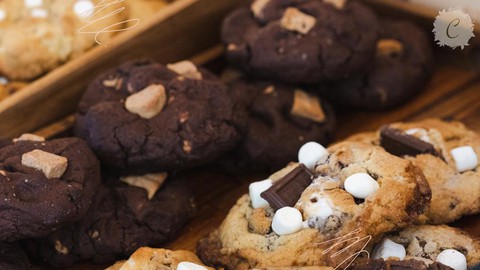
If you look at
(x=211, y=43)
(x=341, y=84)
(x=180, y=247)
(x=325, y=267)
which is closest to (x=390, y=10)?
(x=341, y=84)

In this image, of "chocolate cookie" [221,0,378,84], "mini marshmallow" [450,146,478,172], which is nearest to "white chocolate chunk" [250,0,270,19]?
"chocolate cookie" [221,0,378,84]

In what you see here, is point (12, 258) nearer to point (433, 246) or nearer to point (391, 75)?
point (433, 246)

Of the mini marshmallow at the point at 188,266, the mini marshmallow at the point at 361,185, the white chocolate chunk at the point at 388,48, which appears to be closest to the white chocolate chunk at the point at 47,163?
the mini marshmallow at the point at 188,266

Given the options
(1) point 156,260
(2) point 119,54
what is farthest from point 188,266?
(2) point 119,54

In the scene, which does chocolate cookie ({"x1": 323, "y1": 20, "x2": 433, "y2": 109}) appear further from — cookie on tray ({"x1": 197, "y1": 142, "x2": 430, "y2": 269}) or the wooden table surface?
cookie on tray ({"x1": 197, "y1": 142, "x2": 430, "y2": 269})

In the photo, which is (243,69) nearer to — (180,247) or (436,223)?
(180,247)
